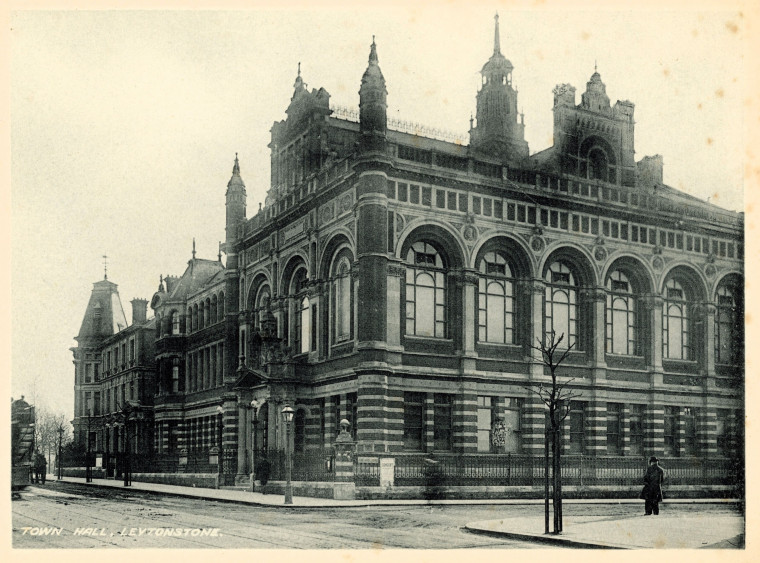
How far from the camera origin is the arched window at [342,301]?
141 feet

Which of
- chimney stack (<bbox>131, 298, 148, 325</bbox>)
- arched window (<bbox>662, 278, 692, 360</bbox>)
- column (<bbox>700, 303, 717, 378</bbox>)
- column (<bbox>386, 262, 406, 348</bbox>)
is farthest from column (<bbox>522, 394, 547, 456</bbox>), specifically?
chimney stack (<bbox>131, 298, 148, 325</bbox>)

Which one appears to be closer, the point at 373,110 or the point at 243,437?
the point at 373,110

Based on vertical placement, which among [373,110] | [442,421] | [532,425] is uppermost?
[373,110]

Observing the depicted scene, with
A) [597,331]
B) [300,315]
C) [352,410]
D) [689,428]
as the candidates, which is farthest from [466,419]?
[689,428]

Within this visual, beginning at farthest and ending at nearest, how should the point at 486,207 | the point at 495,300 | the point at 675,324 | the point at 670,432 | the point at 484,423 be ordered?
the point at 675,324
the point at 670,432
the point at 495,300
the point at 486,207
the point at 484,423

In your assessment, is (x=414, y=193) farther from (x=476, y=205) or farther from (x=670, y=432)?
(x=670, y=432)

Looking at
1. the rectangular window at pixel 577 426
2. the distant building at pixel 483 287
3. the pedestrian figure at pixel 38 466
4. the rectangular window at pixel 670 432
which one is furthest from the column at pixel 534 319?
the pedestrian figure at pixel 38 466

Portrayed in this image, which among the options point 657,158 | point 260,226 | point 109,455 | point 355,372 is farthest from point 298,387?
point 109,455

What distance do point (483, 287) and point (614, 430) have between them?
9408mm

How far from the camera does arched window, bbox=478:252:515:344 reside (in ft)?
142

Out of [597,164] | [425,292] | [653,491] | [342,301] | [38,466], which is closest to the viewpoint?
[653,491]

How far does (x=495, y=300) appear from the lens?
4378cm

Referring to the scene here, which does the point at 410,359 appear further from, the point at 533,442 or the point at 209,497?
the point at 209,497

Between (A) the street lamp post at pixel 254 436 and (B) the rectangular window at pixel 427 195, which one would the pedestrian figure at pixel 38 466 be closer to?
(A) the street lamp post at pixel 254 436
